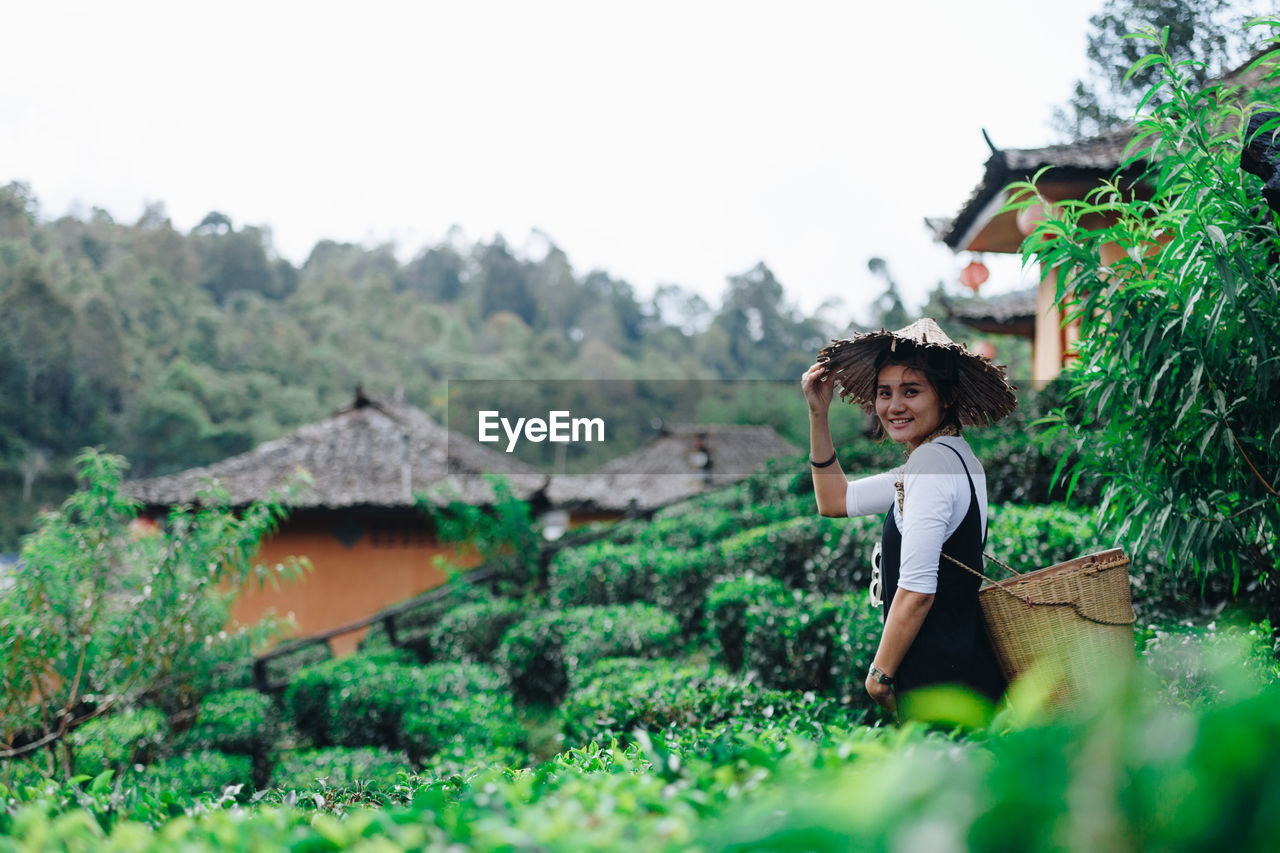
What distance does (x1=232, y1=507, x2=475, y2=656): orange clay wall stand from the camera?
15570mm

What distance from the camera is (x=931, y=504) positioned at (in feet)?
7.85

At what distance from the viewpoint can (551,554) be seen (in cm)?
1227

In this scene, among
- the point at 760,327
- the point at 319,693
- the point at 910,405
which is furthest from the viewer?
the point at 760,327

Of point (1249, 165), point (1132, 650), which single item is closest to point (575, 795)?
point (1132, 650)

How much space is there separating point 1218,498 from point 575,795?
9.51ft

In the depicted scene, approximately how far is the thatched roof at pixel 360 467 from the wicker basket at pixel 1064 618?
470 inches

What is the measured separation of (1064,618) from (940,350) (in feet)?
2.74

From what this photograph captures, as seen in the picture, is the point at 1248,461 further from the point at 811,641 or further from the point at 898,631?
the point at 811,641

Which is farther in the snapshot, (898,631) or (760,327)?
(760,327)

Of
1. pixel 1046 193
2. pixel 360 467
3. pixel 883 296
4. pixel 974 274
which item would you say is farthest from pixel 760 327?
pixel 1046 193

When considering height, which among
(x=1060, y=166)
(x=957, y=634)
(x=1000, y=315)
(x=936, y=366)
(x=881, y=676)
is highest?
(x=1060, y=166)

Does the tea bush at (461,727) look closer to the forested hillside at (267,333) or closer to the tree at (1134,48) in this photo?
the tree at (1134,48)

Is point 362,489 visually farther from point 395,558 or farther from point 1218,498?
point 1218,498

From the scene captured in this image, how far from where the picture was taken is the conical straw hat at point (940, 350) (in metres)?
2.71
